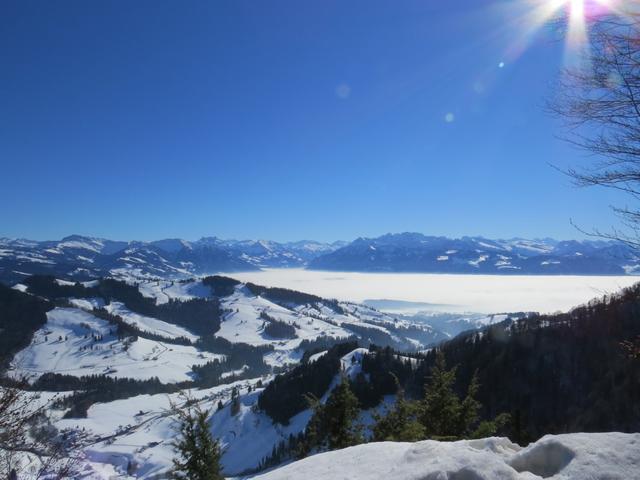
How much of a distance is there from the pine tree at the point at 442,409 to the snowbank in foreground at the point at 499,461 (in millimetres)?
13787

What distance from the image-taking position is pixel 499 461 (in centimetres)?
682

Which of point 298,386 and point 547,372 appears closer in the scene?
point 547,372

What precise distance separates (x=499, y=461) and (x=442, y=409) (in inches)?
627

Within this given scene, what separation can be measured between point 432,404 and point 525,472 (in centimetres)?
1603

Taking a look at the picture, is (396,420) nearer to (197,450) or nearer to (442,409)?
(442,409)

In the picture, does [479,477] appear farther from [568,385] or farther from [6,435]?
[568,385]

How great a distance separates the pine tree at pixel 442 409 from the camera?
2106cm

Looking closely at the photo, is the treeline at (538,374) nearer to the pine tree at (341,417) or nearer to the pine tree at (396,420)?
the pine tree at (341,417)

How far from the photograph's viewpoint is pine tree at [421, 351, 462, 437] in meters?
21.1

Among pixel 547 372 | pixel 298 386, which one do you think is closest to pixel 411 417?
pixel 547 372

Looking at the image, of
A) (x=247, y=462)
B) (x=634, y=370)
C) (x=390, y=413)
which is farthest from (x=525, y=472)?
(x=247, y=462)

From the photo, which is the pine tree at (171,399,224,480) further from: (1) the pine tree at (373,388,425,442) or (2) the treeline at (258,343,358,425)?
(2) the treeline at (258,343,358,425)

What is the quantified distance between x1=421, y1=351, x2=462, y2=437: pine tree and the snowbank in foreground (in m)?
13.8

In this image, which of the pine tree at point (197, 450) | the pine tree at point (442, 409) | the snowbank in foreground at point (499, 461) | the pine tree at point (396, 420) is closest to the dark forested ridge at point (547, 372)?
the pine tree at point (396, 420)
